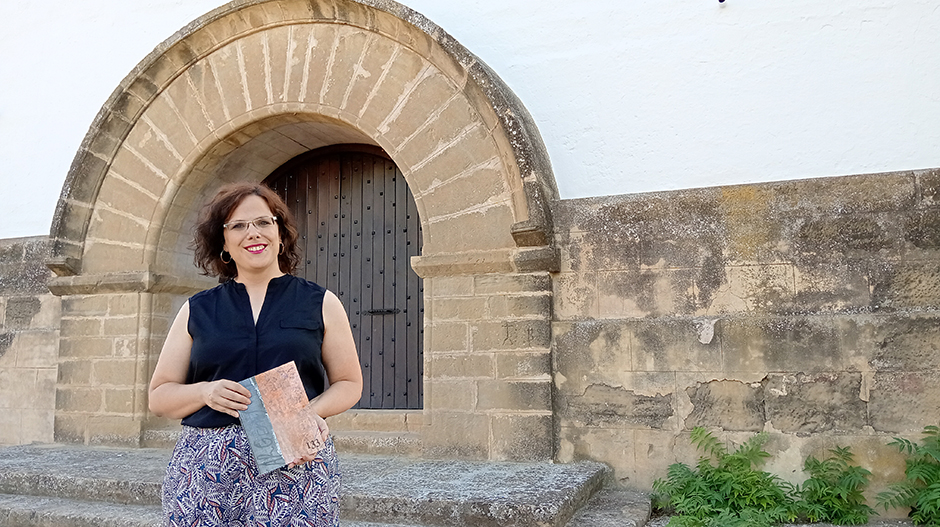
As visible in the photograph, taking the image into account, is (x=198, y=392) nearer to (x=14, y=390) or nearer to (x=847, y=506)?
(x=847, y=506)

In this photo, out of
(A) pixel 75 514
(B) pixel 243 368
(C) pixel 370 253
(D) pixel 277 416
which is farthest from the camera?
(C) pixel 370 253

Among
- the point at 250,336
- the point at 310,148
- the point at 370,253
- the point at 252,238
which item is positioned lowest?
the point at 250,336

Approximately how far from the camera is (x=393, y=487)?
3180 millimetres

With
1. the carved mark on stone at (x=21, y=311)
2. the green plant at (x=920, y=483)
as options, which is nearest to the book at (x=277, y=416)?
the green plant at (x=920, y=483)

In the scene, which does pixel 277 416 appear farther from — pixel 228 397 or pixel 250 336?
pixel 250 336

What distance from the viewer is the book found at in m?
1.60

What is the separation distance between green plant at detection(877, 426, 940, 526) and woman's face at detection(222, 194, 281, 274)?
2977 millimetres

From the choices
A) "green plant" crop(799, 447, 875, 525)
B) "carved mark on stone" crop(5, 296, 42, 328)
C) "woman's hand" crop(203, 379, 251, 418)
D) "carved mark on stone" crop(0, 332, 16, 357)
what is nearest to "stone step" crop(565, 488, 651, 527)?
"green plant" crop(799, 447, 875, 525)

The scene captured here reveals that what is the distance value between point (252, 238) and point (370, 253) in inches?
126

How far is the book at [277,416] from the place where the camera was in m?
1.60

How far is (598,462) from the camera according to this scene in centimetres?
374

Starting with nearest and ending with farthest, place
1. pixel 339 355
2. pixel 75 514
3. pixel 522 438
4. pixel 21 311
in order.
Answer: pixel 339 355, pixel 75 514, pixel 522 438, pixel 21 311

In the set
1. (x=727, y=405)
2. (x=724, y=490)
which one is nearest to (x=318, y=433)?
(x=724, y=490)

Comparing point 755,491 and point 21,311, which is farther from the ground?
point 21,311
